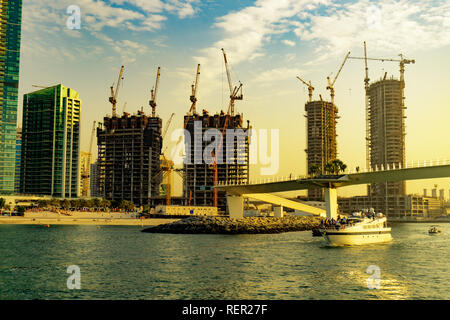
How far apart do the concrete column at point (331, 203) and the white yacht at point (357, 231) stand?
25.8m

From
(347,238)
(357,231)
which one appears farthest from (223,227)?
(347,238)

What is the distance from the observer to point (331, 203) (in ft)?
399

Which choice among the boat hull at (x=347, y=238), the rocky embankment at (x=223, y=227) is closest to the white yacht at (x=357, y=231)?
the boat hull at (x=347, y=238)

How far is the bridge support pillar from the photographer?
394 feet

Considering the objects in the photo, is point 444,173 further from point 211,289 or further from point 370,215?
point 211,289

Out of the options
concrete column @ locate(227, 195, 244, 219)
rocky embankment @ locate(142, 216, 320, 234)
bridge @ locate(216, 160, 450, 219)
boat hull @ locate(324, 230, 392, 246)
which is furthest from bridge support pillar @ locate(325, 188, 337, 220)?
concrete column @ locate(227, 195, 244, 219)
